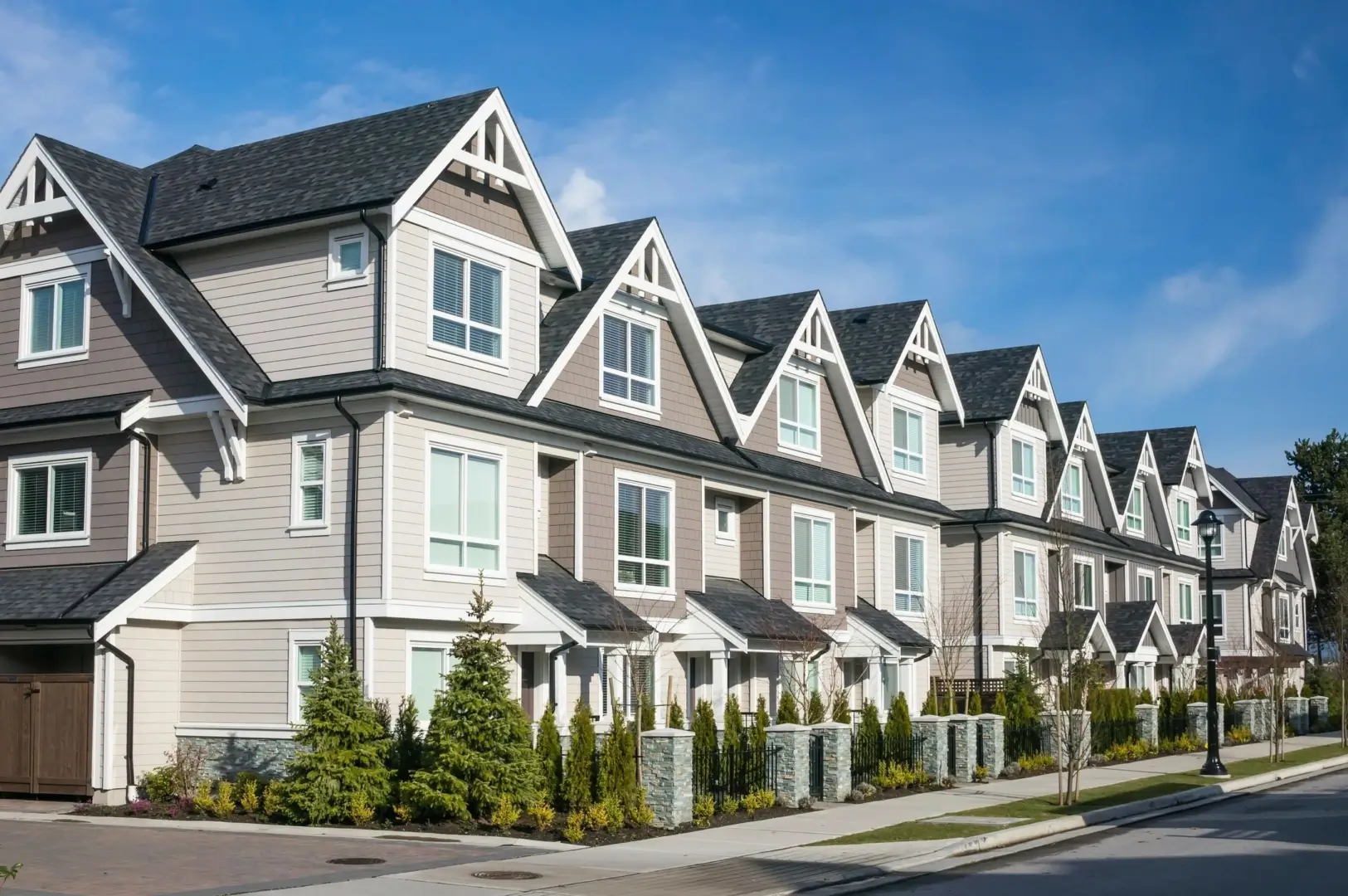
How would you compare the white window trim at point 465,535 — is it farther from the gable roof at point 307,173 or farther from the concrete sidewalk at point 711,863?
the concrete sidewalk at point 711,863

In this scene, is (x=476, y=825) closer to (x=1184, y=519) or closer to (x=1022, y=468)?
(x=1022, y=468)

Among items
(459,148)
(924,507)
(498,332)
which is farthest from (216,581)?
(924,507)

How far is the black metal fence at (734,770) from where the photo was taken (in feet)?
77.2

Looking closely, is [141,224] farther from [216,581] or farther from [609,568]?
[609,568]

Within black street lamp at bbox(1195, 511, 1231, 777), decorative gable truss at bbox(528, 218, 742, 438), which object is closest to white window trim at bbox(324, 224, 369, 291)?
decorative gable truss at bbox(528, 218, 742, 438)

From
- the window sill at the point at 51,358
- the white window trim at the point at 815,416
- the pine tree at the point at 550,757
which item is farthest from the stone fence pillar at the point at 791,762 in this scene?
the window sill at the point at 51,358

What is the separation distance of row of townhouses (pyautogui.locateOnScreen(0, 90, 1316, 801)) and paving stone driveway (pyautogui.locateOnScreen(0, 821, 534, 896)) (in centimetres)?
365

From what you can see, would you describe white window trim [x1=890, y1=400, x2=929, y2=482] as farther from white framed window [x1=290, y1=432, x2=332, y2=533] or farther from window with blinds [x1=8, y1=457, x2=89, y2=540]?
window with blinds [x1=8, y1=457, x2=89, y2=540]

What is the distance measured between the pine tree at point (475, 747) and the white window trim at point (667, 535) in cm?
709

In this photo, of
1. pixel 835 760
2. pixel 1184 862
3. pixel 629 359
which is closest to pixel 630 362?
pixel 629 359

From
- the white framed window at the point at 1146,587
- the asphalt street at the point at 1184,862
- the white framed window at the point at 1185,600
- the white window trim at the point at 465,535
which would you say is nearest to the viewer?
the asphalt street at the point at 1184,862

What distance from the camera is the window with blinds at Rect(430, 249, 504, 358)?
25469 mm

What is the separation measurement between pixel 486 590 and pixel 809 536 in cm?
1193

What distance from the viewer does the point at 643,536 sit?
2970 centimetres
